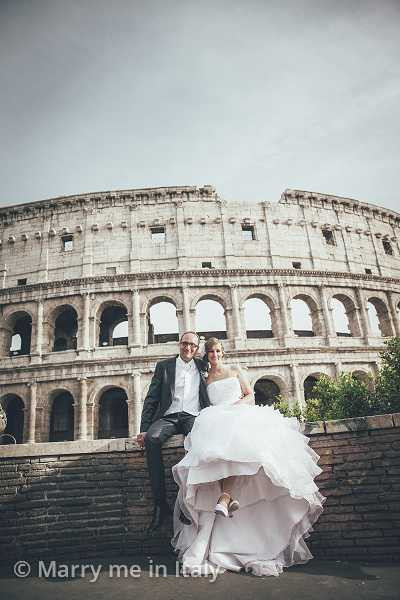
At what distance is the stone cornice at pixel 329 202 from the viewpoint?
67.7ft

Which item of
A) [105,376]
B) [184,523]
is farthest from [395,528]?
[105,376]

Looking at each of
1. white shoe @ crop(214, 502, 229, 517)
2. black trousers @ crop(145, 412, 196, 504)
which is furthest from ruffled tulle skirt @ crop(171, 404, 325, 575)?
black trousers @ crop(145, 412, 196, 504)

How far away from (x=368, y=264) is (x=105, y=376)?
605 inches

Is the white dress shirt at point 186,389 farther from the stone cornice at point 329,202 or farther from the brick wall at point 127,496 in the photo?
the stone cornice at point 329,202

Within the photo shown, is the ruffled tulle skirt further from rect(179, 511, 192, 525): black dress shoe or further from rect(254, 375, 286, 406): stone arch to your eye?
rect(254, 375, 286, 406): stone arch

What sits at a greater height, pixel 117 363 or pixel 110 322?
pixel 110 322

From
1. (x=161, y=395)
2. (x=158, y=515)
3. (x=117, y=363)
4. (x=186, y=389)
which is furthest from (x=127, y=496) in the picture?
(x=117, y=363)

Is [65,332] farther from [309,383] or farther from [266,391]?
[309,383]

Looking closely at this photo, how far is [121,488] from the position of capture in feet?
14.0

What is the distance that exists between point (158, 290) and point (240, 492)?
14.5 metres

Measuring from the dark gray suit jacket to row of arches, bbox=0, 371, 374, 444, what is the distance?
1290 centimetres

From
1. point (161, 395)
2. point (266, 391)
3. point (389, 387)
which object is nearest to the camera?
point (161, 395)

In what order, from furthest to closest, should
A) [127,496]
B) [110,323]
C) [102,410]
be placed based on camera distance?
[110,323] < [102,410] < [127,496]

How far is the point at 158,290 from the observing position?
17.5m
